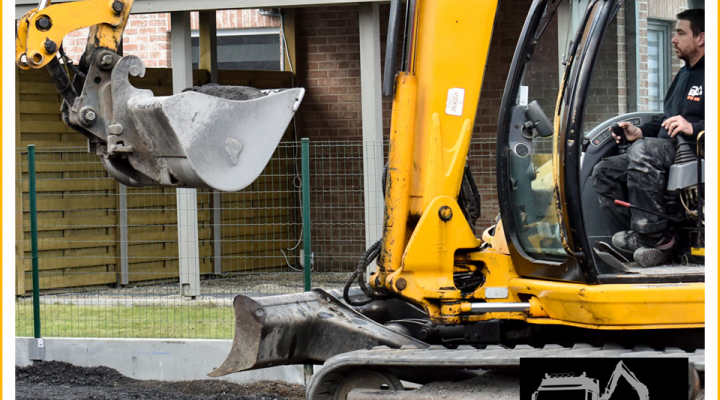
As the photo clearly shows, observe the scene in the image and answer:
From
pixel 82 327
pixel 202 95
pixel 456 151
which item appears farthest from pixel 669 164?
pixel 82 327

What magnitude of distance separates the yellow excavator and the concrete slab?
2.00m

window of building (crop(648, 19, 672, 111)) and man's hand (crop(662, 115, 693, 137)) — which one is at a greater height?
window of building (crop(648, 19, 672, 111))

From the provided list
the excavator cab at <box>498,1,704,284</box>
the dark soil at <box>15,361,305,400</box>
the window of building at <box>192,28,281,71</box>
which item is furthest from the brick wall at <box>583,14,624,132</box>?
the window of building at <box>192,28,281,71</box>

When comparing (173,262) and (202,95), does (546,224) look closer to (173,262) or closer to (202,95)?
(202,95)

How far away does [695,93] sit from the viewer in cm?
455

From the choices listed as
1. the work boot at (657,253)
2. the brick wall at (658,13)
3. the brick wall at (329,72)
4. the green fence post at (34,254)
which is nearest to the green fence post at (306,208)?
the green fence post at (34,254)

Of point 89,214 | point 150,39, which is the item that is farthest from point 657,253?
point 150,39

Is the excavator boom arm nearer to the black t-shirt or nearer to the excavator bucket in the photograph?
the excavator bucket

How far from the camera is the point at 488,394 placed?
443 centimetres

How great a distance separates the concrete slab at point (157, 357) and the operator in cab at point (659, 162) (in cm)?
318

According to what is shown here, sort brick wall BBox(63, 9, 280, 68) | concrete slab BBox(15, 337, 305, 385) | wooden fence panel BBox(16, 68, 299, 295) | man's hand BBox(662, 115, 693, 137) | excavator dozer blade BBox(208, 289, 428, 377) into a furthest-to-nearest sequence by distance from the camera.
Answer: brick wall BBox(63, 9, 280, 68), wooden fence panel BBox(16, 68, 299, 295), concrete slab BBox(15, 337, 305, 385), excavator dozer blade BBox(208, 289, 428, 377), man's hand BBox(662, 115, 693, 137)

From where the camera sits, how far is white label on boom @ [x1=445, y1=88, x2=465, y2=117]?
15.9 feet

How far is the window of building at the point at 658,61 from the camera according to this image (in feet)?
16.2

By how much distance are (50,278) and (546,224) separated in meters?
7.65
